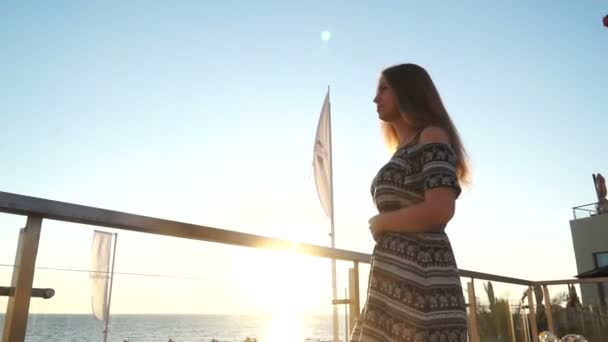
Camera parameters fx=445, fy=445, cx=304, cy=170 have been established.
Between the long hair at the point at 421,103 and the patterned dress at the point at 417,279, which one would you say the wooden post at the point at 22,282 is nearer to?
the patterned dress at the point at 417,279

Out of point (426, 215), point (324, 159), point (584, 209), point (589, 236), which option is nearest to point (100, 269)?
point (426, 215)

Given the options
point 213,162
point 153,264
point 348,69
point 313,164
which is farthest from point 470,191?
point 213,162

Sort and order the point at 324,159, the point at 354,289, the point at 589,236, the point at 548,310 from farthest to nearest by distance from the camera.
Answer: the point at 589,236
the point at 324,159
the point at 548,310
the point at 354,289

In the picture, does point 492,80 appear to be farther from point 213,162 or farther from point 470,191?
point 213,162

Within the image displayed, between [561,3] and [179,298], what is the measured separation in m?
5.83

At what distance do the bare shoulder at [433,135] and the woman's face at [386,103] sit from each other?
0.46 ft

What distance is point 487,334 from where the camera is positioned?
3.31 metres

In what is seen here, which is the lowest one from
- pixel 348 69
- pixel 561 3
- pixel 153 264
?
pixel 153 264

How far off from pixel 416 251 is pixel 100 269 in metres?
0.92

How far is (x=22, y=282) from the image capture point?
3.32 feet

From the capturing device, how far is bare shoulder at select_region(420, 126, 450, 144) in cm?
112

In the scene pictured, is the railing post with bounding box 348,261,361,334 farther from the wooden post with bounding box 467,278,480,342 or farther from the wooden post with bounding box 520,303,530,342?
the wooden post with bounding box 520,303,530,342

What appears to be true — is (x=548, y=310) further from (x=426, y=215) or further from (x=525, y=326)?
(x=426, y=215)

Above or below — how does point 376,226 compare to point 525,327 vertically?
above
